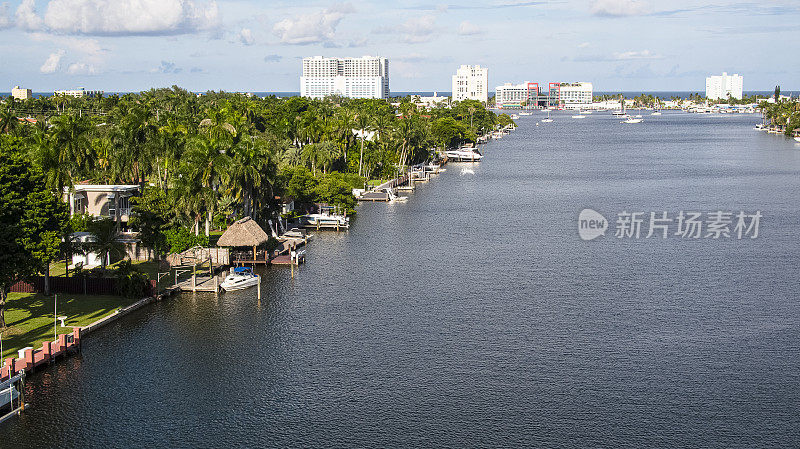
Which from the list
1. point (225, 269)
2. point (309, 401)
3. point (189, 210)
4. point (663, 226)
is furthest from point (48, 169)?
point (663, 226)

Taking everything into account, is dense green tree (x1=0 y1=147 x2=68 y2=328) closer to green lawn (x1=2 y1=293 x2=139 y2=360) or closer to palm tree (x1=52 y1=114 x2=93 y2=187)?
green lawn (x1=2 y1=293 x2=139 y2=360)

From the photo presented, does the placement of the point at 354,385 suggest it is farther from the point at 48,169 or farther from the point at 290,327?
the point at 48,169

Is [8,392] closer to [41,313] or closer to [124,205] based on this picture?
[41,313]

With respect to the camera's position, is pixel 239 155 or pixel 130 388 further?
pixel 239 155

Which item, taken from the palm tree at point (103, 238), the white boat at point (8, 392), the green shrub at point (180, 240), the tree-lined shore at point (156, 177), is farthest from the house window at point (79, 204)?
the white boat at point (8, 392)

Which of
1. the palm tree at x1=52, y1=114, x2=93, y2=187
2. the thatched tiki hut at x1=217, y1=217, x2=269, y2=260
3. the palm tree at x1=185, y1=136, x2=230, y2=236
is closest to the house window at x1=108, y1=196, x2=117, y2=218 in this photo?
the palm tree at x1=52, y1=114, x2=93, y2=187

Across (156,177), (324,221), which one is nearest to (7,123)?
(156,177)
